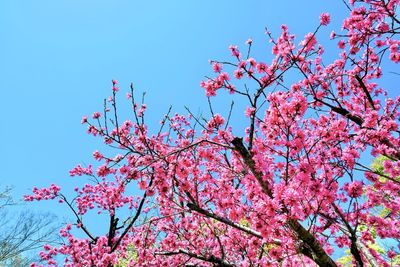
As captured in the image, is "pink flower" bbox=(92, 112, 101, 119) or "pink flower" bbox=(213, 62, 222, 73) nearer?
"pink flower" bbox=(213, 62, 222, 73)

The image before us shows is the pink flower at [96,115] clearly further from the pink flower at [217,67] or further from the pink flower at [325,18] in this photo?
the pink flower at [325,18]

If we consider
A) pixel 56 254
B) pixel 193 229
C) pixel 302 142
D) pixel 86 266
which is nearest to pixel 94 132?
pixel 193 229

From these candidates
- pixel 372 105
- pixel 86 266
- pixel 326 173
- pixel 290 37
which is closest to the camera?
pixel 326 173

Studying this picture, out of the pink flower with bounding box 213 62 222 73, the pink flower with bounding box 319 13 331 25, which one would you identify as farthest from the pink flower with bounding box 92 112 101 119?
the pink flower with bounding box 319 13 331 25

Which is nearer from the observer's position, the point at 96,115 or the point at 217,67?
the point at 217,67

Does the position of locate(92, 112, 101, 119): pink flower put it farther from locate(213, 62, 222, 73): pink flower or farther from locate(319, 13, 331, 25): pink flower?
locate(319, 13, 331, 25): pink flower

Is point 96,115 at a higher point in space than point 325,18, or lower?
lower

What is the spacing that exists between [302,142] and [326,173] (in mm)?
764

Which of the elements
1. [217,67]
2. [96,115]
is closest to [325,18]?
[217,67]

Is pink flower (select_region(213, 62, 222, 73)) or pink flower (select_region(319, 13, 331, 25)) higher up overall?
pink flower (select_region(319, 13, 331, 25))

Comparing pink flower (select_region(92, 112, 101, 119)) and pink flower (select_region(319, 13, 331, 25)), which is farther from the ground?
pink flower (select_region(319, 13, 331, 25))

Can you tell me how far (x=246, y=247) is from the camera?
758cm

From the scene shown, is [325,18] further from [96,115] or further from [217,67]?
[96,115]

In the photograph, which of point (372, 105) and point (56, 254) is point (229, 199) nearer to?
point (372, 105)
